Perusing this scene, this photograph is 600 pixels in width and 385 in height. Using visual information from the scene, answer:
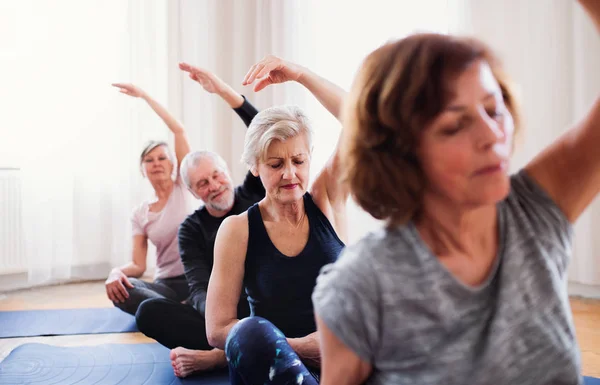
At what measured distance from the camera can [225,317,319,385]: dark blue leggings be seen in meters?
1.29

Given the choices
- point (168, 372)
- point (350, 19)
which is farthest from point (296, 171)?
point (350, 19)

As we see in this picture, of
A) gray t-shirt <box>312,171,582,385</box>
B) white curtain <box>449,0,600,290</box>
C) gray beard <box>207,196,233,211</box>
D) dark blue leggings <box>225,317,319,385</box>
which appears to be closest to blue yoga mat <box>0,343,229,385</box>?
gray beard <box>207,196,233,211</box>

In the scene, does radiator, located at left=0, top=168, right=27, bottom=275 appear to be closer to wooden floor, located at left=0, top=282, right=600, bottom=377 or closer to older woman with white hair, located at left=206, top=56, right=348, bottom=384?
wooden floor, located at left=0, top=282, right=600, bottom=377

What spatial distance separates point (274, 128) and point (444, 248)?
0.93 meters

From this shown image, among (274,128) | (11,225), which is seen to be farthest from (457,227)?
(11,225)

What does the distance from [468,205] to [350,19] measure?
3.48 meters

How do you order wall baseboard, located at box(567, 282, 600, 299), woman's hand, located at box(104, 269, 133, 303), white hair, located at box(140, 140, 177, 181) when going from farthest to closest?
wall baseboard, located at box(567, 282, 600, 299), white hair, located at box(140, 140, 177, 181), woman's hand, located at box(104, 269, 133, 303)

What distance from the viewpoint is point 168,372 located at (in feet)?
7.74

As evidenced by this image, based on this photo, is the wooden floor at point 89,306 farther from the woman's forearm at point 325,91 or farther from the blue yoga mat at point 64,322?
the woman's forearm at point 325,91

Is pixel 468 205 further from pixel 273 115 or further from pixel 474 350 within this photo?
pixel 273 115

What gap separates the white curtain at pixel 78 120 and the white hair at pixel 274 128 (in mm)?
3088

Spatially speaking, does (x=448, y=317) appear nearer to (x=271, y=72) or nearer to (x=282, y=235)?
(x=282, y=235)

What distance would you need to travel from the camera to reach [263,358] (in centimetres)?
130

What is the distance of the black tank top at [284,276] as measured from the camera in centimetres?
156
